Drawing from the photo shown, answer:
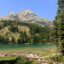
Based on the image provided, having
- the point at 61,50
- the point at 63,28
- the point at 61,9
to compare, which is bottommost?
the point at 61,50

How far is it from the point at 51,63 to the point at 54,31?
3256cm

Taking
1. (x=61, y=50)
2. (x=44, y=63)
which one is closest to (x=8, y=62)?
(x=44, y=63)

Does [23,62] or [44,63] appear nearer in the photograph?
[23,62]

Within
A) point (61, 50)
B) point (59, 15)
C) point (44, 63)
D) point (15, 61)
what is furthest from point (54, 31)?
point (15, 61)

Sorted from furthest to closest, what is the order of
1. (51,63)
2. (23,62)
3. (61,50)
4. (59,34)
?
(59,34)
(61,50)
(51,63)
(23,62)

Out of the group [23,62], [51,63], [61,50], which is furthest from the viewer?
[61,50]

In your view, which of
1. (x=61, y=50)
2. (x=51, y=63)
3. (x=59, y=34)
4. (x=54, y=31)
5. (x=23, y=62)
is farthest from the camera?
(x=54, y=31)

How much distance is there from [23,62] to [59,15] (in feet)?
110

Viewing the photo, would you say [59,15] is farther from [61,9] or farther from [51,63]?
[51,63]

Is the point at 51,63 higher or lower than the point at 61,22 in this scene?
lower

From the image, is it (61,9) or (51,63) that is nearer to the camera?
(51,63)

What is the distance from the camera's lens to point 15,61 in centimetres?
3631

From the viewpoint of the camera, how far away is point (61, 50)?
6038 cm

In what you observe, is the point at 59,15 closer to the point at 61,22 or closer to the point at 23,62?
the point at 61,22
